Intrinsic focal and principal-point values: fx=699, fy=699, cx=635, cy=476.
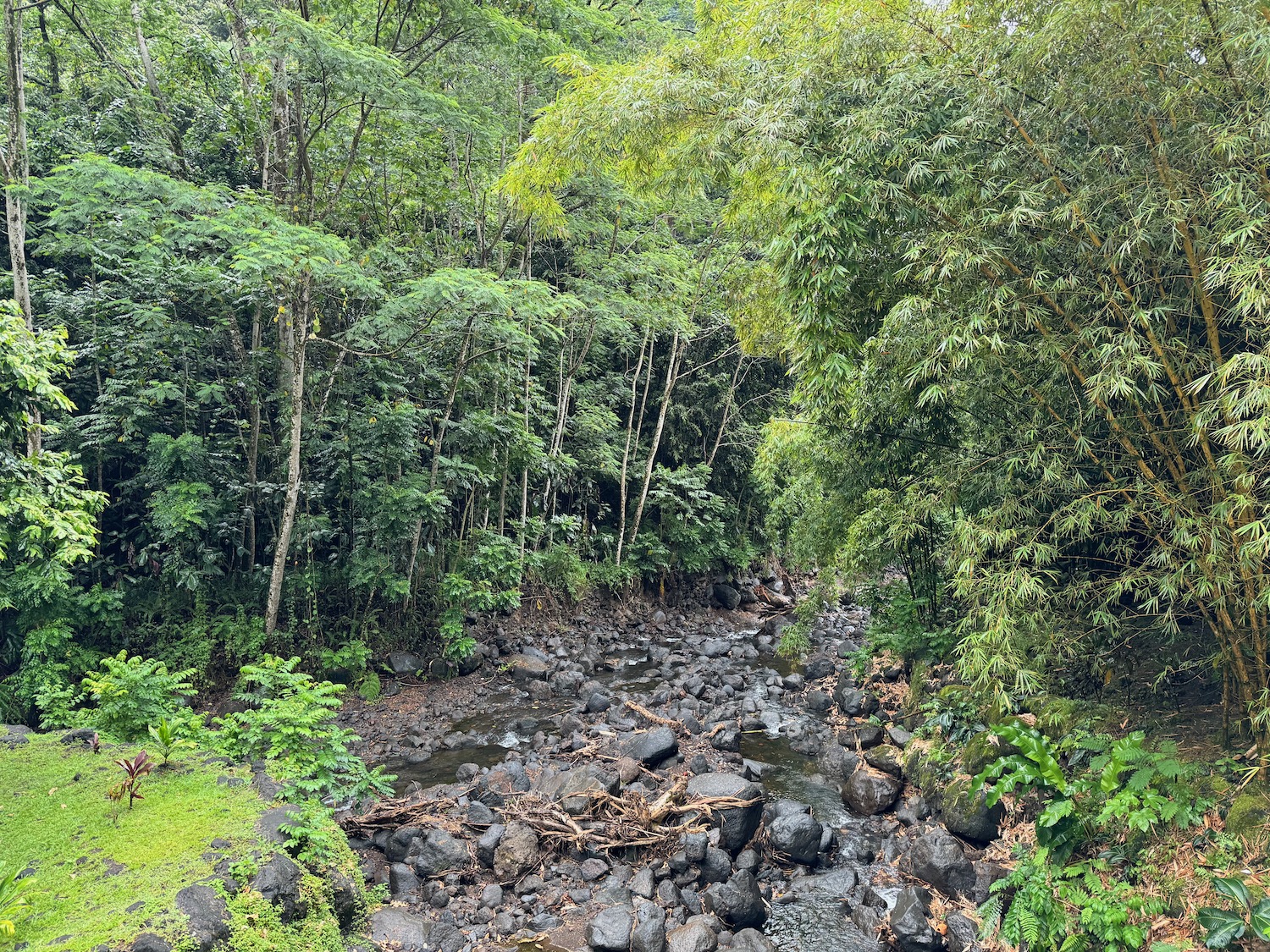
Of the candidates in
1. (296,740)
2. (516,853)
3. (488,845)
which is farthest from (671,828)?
(296,740)

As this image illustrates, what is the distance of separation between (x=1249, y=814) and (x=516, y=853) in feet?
15.6

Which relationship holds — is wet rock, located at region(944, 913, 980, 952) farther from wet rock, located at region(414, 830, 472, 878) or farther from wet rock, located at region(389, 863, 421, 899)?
wet rock, located at region(389, 863, 421, 899)

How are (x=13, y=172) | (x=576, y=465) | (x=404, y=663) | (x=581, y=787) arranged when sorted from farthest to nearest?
1. (x=576, y=465)
2. (x=404, y=663)
3. (x=13, y=172)
4. (x=581, y=787)

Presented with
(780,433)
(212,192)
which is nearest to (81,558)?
(212,192)

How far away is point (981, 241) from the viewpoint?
4473 mm

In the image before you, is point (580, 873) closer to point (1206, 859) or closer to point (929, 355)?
point (1206, 859)

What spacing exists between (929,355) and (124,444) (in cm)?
891

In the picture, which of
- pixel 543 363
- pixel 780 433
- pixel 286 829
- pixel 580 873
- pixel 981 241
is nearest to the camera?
pixel 286 829

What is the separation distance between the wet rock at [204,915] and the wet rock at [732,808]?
3.46m

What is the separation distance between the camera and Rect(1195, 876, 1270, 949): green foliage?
3.50 meters

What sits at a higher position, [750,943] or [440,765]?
[750,943]

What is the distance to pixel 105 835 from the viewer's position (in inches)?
151

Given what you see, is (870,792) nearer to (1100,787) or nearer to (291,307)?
(1100,787)

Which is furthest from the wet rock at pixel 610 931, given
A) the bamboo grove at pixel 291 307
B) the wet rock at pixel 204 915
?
the bamboo grove at pixel 291 307
